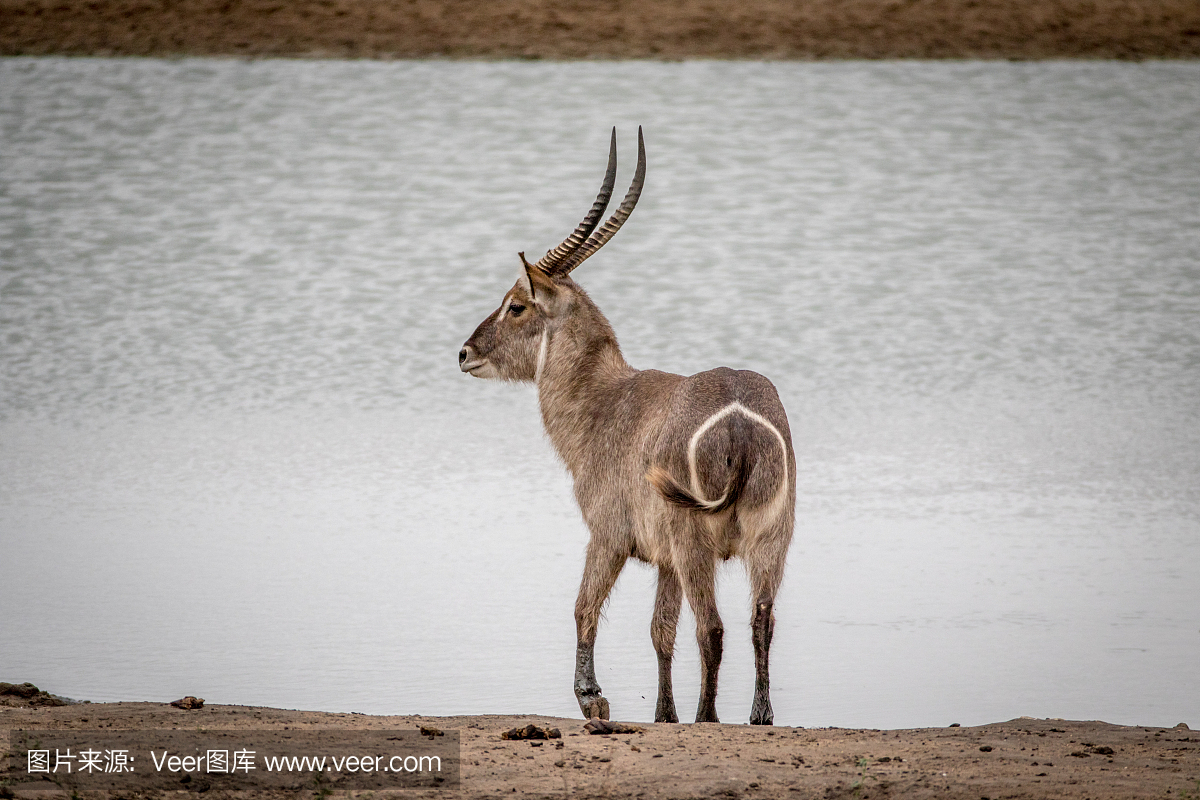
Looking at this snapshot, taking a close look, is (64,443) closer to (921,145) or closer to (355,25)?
(921,145)

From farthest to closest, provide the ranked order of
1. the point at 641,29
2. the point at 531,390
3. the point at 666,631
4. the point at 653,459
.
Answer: the point at 641,29 → the point at 531,390 → the point at 666,631 → the point at 653,459

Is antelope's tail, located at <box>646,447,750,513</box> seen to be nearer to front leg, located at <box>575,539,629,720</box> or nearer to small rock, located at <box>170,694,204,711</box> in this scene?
front leg, located at <box>575,539,629,720</box>

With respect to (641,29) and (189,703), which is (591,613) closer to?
(189,703)

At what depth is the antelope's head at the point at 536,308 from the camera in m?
6.64

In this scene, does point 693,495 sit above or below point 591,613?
above

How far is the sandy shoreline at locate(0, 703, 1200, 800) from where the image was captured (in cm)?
464

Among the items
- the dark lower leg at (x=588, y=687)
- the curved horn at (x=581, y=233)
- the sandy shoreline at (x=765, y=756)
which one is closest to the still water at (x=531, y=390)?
the dark lower leg at (x=588, y=687)

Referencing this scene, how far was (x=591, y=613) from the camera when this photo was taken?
20.0 ft

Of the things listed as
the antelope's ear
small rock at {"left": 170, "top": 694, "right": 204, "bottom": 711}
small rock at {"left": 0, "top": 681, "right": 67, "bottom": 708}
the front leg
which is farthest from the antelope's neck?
small rock at {"left": 0, "top": 681, "right": 67, "bottom": 708}

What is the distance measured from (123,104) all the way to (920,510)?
14.0 meters

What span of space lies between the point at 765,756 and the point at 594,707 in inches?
Result: 42.5

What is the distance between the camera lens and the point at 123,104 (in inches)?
785

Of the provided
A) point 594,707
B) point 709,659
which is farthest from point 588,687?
point 709,659

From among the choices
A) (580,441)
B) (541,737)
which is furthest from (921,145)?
(541,737)
